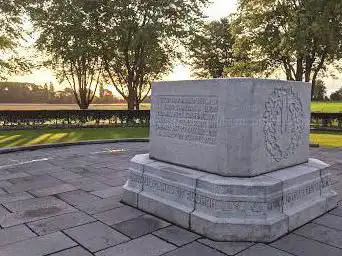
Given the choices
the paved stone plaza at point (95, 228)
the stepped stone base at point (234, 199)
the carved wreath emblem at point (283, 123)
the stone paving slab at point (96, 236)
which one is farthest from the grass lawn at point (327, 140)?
the stone paving slab at point (96, 236)

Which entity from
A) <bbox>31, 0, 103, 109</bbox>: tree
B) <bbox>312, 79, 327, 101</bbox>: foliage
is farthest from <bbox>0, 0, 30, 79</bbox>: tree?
<bbox>312, 79, 327, 101</bbox>: foliage

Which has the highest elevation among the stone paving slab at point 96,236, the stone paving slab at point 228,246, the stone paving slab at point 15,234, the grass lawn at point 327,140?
the grass lawn at point 327,140

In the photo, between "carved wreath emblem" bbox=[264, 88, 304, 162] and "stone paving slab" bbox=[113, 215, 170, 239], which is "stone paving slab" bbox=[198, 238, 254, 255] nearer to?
"stone paving slab" bbox=[113, 215, 170, 239]

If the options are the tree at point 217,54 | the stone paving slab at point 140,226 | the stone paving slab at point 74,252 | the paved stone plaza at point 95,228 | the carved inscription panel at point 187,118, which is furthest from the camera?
the tree at point 217,54

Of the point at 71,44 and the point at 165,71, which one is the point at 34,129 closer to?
the point at 71,44

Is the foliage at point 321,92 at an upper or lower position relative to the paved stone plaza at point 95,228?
upper

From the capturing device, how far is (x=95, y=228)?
5027 millimetres

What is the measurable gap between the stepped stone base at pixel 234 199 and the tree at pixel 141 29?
71.9 ft

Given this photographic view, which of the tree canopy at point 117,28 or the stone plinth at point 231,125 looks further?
the tree canopy at point 117,28

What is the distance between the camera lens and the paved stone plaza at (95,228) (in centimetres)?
436

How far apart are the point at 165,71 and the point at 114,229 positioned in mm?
31960

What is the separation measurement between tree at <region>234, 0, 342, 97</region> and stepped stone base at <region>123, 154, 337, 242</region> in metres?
22.8

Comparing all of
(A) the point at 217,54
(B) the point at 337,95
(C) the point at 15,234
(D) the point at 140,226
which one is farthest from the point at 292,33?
(B) the point at 337,95

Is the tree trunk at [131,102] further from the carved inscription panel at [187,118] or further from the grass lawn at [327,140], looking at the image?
the carved inscription panel at [187,118]
